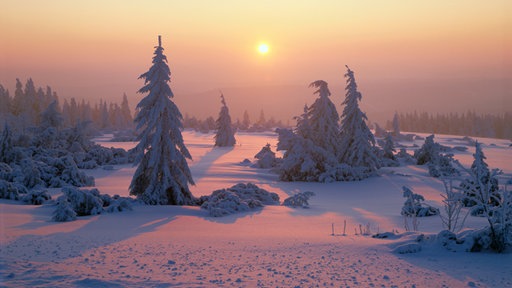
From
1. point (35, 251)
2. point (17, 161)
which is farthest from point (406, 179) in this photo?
point (17, 161)

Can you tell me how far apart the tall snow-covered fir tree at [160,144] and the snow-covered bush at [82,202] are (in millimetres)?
1979

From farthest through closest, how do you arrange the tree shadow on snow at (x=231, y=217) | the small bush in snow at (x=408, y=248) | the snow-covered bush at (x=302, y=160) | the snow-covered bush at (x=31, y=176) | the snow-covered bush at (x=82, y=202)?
the snow-covered bush at (x=302, y=160) → the snow-covered bush at (x=31, y=176) → the snow-covered bush at (x=82, y=202) → the tree shadow on snow at (x=231, y=217) → the small bush in snow at (x=408, y=248)

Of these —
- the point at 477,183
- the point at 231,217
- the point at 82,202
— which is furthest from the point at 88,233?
the point at 477,183

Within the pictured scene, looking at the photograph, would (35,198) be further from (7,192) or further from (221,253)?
(221,253)

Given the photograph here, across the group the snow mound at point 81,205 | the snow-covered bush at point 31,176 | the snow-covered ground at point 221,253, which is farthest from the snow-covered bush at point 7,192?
the snow-covered bush at point 31,176

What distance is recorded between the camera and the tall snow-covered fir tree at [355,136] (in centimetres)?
2611

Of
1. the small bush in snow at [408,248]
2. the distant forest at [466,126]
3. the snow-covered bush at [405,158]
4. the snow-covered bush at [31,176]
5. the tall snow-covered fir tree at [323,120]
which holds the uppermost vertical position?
the distant forest at [466,126]

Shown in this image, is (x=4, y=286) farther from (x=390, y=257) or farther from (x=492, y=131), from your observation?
(x=492, y=131)

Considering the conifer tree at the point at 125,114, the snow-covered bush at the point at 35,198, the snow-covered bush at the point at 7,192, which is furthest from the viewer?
the conifer tree at the point at 125,114

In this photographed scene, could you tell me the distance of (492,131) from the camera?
96125mm

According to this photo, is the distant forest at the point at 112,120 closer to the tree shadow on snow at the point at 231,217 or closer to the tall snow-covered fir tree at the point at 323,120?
the tall snow-covered fir tree at the point at 323,120

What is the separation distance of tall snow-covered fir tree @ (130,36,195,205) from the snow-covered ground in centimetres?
106

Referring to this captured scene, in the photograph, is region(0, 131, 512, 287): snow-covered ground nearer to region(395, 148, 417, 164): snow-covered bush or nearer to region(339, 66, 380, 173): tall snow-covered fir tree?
region(339, 66, 380, 173): tall snow-covered fir tree

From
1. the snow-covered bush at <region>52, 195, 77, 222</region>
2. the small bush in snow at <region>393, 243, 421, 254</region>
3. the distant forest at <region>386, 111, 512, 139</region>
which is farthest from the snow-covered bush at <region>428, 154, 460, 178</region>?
the distant forest at <region>386, 111, 512, 139</region>
